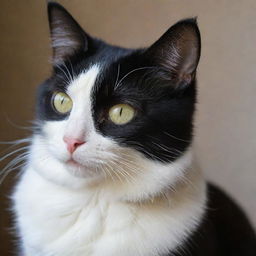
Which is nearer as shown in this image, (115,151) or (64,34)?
(115,151)

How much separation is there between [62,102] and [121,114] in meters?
0.15

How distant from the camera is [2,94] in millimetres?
1373

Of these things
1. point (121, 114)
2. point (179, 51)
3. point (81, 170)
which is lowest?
point (81, 170)

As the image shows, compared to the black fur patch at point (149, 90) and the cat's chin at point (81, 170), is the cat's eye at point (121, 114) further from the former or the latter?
the cat's chin at point (81, 170)

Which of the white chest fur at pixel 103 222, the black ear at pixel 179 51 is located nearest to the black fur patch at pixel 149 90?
the black ear at pixel 179 51

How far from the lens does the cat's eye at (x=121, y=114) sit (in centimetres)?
85

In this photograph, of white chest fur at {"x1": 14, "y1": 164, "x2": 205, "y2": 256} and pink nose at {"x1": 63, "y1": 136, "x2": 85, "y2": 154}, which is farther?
white chest fur at {"x1": 14, "y1": 164, "x2": 205, "y2": 256}

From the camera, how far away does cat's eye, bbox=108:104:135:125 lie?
854mm

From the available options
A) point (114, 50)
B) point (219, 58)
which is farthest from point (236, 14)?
point (114, 50)

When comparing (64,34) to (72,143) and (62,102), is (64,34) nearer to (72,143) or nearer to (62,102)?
(62,102)

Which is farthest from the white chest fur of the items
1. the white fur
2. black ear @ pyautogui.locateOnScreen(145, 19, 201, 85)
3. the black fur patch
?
black ear @ pyautogui.locateOnScreen(145, 19, 201, 85)

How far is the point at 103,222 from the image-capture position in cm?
92

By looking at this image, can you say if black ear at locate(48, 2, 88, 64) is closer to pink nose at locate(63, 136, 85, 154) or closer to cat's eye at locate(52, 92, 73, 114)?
cat's eye at locate(52, 92, 73, 114)

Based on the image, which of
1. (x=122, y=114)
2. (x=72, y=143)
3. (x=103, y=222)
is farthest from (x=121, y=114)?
(x=103, y=222)
